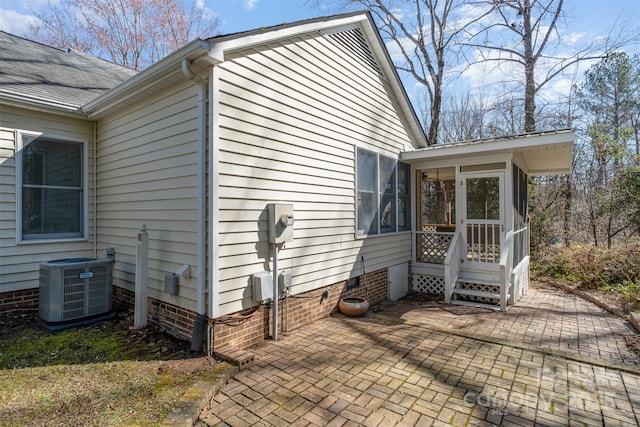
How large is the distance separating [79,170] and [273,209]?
12.1ft

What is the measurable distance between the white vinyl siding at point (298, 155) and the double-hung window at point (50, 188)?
3.35 metres

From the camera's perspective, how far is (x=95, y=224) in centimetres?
550

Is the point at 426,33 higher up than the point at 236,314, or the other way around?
the point at 426,33

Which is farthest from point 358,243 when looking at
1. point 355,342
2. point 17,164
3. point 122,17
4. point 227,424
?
point 122,17

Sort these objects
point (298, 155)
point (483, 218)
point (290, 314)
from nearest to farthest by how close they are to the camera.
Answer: point (290, 314), point (298, 155), point (483, 218)

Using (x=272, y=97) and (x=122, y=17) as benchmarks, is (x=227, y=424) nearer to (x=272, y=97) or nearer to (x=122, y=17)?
(x=272, y=97)

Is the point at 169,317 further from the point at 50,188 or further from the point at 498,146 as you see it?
the point at 498,146

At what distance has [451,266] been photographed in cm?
674

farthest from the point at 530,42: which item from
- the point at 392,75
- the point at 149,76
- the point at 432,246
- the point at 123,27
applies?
the point at 123,27

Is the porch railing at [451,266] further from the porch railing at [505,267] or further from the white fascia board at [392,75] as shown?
the white fascia board at [392,75]

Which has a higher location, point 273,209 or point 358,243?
point 273,209

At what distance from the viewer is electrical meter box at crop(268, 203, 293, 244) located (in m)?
4.13

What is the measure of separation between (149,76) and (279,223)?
2.32 meters

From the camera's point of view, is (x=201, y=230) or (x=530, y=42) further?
(x=530, y=42)
